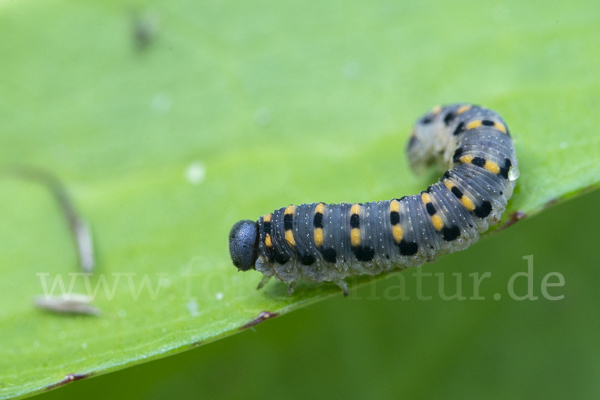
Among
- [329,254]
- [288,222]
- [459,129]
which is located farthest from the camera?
[459,129]

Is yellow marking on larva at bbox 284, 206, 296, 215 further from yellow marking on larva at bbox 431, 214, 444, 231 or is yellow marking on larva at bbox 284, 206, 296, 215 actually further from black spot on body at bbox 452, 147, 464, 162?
black spot on body at bbox 452, 147, 464, 162

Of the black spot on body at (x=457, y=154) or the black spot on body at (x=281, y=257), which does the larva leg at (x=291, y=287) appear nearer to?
the black spot on body at (x=281, y=257)

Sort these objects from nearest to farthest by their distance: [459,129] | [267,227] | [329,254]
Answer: [329,254], [267,227], [459,129]

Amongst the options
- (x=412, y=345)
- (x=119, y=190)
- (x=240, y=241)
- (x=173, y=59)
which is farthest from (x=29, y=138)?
(x=412, y=345)

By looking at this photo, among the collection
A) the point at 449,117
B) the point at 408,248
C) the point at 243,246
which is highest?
the point at 449,117

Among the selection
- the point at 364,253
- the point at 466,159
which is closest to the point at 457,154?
the point at 466,159

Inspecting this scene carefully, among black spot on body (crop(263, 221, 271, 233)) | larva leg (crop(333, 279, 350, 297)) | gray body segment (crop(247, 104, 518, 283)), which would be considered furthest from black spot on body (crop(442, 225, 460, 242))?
black spot on body (crop(263, 221, 271, 233))

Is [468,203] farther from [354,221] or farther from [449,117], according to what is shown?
[449,117]

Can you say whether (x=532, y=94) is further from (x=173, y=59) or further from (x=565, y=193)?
(x=173, y=59)
